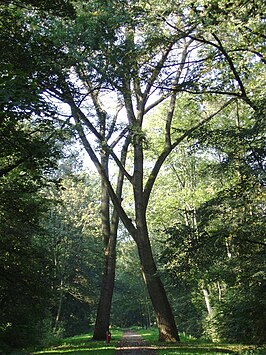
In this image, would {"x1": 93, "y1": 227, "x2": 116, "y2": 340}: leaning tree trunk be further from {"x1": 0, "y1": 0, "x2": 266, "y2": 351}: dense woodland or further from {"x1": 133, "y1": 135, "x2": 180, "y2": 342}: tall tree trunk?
{"x1": 133, "y1": 135, "x2": 180, "y2": 342}: tall tree trunk

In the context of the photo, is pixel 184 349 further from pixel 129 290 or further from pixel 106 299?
pixel 129 290

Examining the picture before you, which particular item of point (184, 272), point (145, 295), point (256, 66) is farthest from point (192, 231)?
point (145, 295)

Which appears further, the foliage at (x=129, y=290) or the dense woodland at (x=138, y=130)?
the foliage at (x=129, y=290)

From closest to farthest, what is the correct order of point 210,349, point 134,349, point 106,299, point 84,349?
point 210,349, point 134,349, point 84,349, point 106,299

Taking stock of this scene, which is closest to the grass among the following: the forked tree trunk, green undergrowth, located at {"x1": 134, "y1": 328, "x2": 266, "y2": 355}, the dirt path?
green undergrowth, located at {"x1": 134, "y1": 328, "x2": 266, "y2": 355}

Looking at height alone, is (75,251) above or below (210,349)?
above

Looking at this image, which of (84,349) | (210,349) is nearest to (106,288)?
(84,349)

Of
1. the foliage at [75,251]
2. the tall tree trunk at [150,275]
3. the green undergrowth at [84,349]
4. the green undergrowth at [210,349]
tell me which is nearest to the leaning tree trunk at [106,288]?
the green undergrowth at [84,349]

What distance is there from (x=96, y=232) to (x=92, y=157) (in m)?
19.7

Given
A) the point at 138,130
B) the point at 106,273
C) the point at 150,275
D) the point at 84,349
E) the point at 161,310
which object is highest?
the point at 138,130

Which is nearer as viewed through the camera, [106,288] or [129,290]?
[106,288]

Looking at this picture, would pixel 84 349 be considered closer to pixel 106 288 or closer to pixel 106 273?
pixel 106 288

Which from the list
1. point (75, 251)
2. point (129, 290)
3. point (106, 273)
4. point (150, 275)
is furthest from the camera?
point (129, 290)

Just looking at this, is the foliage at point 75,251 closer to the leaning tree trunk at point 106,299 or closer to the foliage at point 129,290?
the foliage at point 129,290
